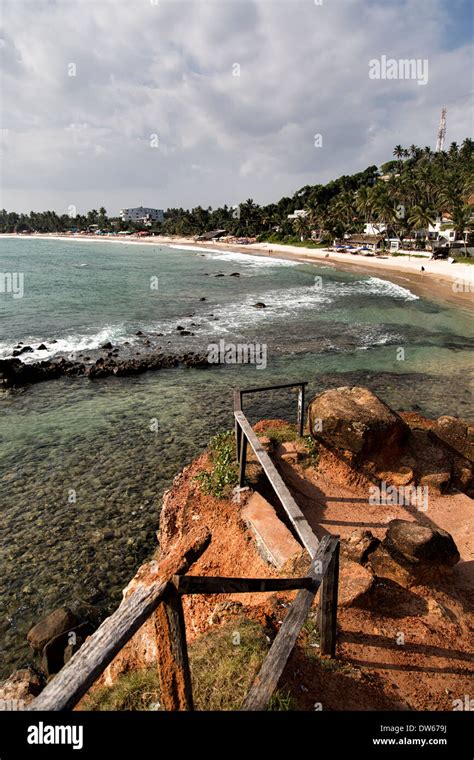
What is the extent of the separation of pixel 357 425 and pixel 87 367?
18.7m

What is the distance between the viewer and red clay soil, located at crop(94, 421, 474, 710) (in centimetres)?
559

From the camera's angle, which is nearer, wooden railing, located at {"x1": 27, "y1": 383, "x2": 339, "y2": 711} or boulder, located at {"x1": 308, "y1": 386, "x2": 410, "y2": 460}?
wooden railing, located at {"x1": 27, "y1": 383, "x2": 339, "y2": 711}

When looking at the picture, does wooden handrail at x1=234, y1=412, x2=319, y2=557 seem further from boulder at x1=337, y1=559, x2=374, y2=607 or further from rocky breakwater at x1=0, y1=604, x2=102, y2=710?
rocky breakwater at x1=0, y1=604, x2=102, y2=710

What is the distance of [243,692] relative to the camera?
512 cm

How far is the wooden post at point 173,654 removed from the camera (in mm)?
3986

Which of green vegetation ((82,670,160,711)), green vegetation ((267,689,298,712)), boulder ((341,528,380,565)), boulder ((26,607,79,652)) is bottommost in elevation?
boulder ((26,607,79,652))

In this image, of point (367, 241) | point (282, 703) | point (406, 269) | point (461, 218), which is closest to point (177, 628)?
point (282, 703)

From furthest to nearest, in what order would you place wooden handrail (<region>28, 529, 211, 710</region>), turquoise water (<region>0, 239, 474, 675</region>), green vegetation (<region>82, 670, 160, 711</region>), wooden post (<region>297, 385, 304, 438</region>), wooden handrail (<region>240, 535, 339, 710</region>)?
wooden post (<region>297, 385, 304, 438</region>)
turquoise water (<region>0, 239, 474, 675</region>)
green vegetation (<region>82, 670, 160, 711</region>)
wooden handrail (<region>240, 535, 339, 710</region>)
wooden handrail (<region>28, 529, 211, 710</region>)

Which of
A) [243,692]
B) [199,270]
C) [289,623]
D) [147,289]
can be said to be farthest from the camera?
[199,270]

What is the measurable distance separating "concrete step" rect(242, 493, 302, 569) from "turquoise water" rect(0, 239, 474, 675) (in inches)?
127

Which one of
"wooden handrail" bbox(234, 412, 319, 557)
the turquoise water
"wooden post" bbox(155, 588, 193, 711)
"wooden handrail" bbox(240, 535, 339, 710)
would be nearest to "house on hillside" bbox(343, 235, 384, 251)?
the turquoise water
